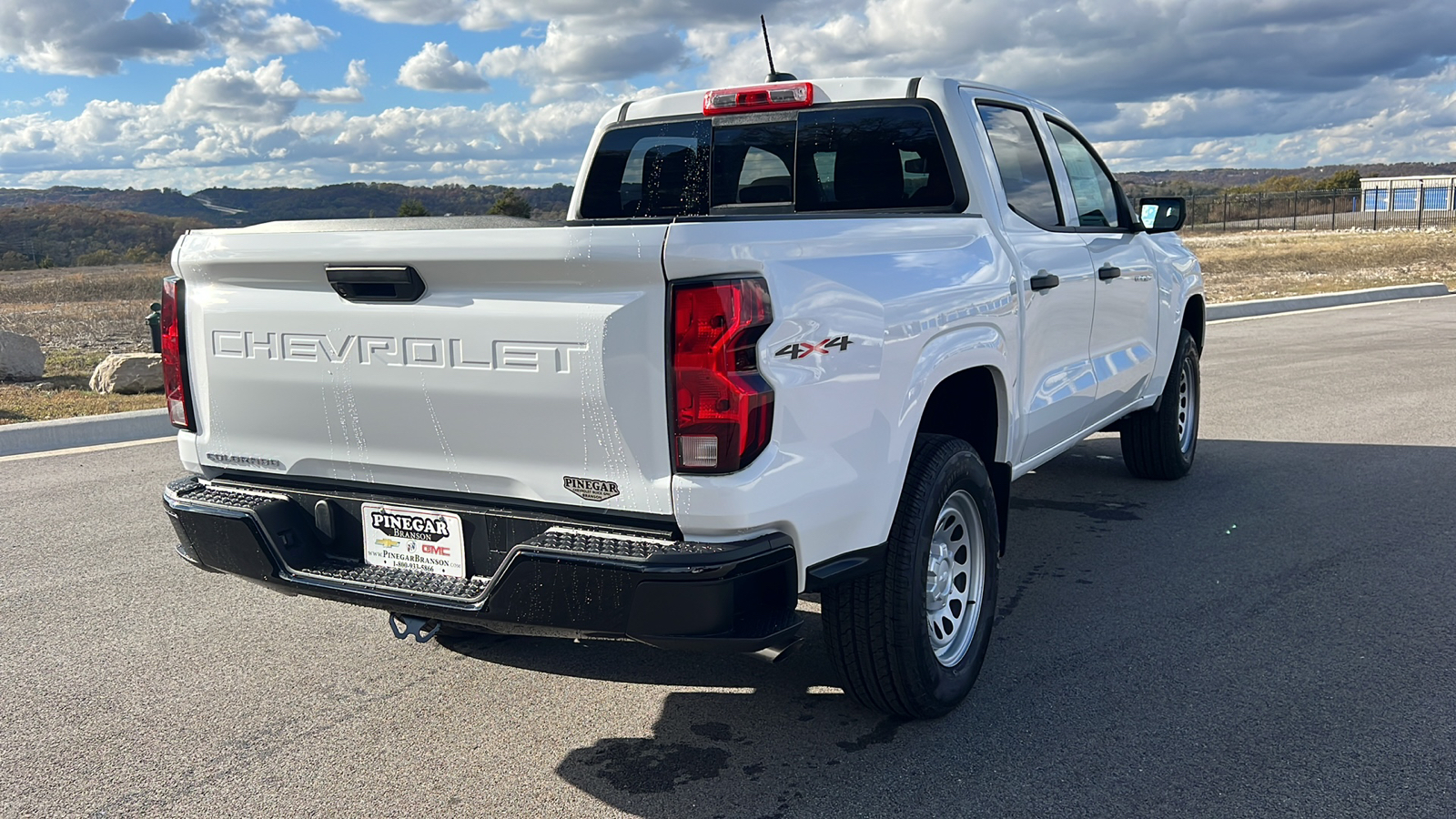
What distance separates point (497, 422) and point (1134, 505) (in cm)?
443

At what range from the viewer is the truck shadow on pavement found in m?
3.29

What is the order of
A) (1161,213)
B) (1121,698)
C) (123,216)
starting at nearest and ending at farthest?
(1121,698), (1161,213), (123,216)

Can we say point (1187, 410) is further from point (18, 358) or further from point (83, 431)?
point (18, 358)

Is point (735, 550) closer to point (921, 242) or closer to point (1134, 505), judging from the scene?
point (921, 242)

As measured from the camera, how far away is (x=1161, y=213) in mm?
5914

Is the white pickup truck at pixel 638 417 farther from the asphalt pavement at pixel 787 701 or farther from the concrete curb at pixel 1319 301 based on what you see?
the concrete curb at pixel 1319 301

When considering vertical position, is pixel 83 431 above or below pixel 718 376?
below

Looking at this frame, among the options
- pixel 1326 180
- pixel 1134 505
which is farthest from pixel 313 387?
pixel 1326 180

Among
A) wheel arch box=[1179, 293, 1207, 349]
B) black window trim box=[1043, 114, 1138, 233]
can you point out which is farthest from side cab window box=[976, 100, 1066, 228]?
wheel arch box=[1179, 293, 1207, 349]

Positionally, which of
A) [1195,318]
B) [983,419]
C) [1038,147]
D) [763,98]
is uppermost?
[763,98]

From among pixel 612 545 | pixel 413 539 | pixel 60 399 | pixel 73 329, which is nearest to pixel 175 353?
pixel 413 539

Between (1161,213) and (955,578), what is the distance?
282 cm

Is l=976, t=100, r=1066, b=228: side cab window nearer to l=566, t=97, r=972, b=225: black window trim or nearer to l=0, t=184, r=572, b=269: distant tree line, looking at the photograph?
l=566, t=97, r=972, b=225: black window trim

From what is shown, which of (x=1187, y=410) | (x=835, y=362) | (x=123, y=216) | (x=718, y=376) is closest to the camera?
(x=718, y=376)
